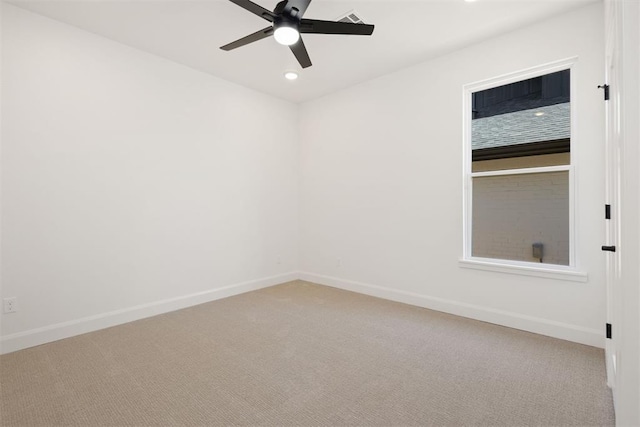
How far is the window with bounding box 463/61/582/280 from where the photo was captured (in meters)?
2.94

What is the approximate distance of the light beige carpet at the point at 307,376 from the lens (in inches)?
71.0

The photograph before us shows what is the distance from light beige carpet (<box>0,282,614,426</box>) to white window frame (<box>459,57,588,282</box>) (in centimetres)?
59

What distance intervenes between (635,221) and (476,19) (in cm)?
250

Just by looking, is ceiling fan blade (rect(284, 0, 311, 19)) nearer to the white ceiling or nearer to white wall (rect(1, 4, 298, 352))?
the white ceiling

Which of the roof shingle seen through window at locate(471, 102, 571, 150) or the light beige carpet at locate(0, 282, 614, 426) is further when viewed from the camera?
the roof shingle seen through window at locate(471, 102, 571, 150)

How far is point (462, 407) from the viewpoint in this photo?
1.86m

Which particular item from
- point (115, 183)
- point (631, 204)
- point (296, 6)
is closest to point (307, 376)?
point (631, 204)

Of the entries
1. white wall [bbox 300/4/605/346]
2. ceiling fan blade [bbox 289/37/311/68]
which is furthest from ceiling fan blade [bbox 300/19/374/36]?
white wall [bbox 300/4/605/346]

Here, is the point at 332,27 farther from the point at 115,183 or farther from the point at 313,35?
the point at 115,183

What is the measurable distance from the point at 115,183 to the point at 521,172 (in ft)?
13.6

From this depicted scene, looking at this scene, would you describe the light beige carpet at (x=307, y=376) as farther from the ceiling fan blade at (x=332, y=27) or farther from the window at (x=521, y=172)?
the ceiling fan blade at (x=332, y=27)

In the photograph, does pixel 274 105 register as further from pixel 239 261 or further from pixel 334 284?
pixel 334 284

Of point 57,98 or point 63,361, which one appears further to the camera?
point 57,98

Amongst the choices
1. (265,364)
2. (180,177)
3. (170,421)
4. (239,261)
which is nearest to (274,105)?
(180,177)
